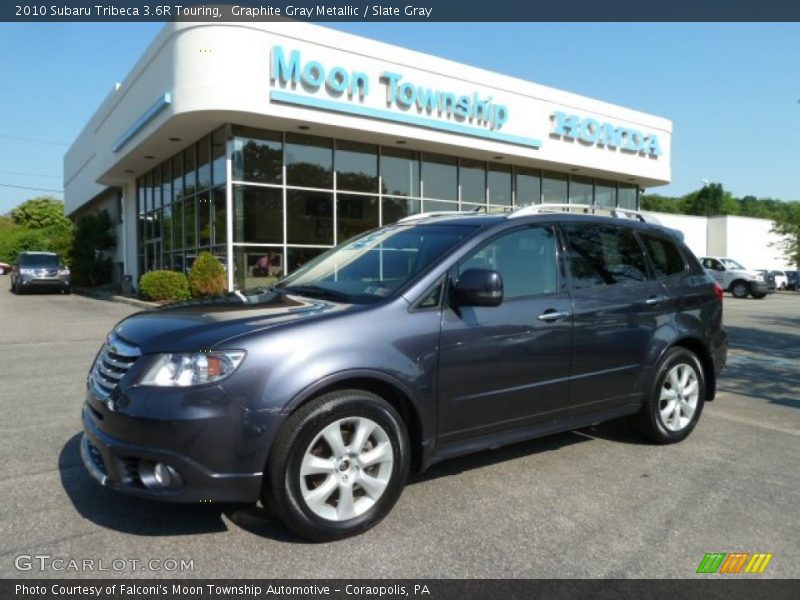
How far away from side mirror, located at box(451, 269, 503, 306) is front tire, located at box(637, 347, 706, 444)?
6.41 feet

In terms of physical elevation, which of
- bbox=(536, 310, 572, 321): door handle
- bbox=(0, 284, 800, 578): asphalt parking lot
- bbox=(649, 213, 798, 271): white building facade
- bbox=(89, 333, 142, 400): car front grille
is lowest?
bbox=(0, 284, 800, 578): asphalt parking lot

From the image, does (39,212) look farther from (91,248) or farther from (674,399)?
(674,399)

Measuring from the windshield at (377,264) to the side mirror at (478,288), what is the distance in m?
0.30

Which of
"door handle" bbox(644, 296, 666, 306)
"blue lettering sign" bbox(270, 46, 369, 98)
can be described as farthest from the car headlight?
"blue lettering sign" bbox(270, 46, 369, 98)

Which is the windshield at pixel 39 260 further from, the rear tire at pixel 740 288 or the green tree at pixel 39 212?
the green tree at pixel 39 212

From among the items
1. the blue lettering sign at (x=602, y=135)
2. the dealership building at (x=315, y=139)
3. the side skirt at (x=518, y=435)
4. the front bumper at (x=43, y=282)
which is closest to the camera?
the side skirt at (x=518, y=435)

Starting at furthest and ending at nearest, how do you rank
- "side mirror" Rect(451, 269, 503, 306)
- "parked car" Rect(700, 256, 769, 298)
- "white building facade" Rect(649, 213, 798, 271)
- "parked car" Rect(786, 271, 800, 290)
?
"white building facade" Rect(649, 213, 798, 271) → "parked car" Rect(786, 271, 800, 290) → "parked car" Rect(700, 256, 769, 298) → "side mirror" Rect(451, 269, 503, 306)

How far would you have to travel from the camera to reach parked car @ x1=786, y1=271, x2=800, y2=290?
3838cm

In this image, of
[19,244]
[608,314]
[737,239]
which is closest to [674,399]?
[608,314]

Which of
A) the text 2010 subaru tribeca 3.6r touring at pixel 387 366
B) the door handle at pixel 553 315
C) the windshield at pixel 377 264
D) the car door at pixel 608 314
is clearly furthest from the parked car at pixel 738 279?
the windshield at pixel 377 264

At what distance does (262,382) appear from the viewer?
9.78ft

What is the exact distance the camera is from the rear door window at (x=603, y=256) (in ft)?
14.6

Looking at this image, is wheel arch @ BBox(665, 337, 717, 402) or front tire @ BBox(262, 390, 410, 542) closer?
front tire @ BBox(262, 390, 410, 542)

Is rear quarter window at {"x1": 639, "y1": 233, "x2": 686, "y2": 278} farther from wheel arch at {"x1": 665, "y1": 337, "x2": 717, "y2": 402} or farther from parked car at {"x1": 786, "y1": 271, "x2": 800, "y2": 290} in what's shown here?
parked car at {"x1": 786, "y1": 271, "x2": 800, "y2": 290}
